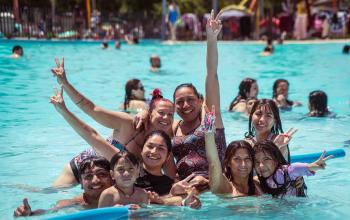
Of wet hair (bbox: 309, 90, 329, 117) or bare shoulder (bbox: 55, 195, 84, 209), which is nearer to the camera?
bare shoulder (bbox: 55, 195, 84, 209)

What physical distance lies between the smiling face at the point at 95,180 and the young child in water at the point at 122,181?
14 centimetres

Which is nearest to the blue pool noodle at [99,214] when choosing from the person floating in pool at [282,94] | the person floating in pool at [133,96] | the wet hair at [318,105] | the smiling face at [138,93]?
the person floating in pool at [133,96]

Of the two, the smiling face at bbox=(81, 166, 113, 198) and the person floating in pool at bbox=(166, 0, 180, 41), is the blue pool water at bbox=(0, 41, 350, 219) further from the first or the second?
the person floating in pool at bbox=(166, 0, 180, 41)

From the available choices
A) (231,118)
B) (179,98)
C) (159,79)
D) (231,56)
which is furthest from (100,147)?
(231,56)

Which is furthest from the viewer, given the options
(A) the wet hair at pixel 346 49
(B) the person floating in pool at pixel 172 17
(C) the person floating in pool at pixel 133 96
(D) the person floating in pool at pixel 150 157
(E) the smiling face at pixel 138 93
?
(B) the person floating in pool at pixel 172 17

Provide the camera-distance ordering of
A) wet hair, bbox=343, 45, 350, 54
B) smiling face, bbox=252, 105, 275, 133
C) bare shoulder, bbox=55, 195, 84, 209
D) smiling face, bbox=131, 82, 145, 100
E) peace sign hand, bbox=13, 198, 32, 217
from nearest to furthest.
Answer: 1. peace sign hand, bbox=13, 198, 32, 217
2. bare shoulder, bbox=55, 195, 84, 209
3. smiling face, bbox=252, 105, 275, 133
4. smiling face, bbox=131, 82, 145, 100
5. wet hair, bbox=343, 45, 350, 54

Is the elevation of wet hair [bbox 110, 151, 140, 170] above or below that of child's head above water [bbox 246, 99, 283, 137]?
below

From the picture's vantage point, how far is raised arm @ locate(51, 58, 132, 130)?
16.5 feet

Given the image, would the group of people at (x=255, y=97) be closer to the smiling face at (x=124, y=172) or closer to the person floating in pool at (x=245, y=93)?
the person floating in pool at (x=245, y=93)

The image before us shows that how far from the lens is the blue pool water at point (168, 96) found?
5.21m

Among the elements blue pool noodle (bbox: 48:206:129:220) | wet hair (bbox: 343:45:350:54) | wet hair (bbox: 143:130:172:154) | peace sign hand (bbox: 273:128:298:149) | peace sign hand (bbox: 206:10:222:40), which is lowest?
blue pool noodle (bbox: 48:206:129:220)

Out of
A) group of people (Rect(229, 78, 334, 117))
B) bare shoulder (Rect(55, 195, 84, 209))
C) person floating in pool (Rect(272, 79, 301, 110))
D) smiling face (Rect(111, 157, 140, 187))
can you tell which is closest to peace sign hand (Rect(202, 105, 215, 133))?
smiling face (Rect(111, 157, 140, 187))

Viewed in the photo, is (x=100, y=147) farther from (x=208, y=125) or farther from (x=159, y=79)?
(x=159, y=79)

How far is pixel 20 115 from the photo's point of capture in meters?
9.81
